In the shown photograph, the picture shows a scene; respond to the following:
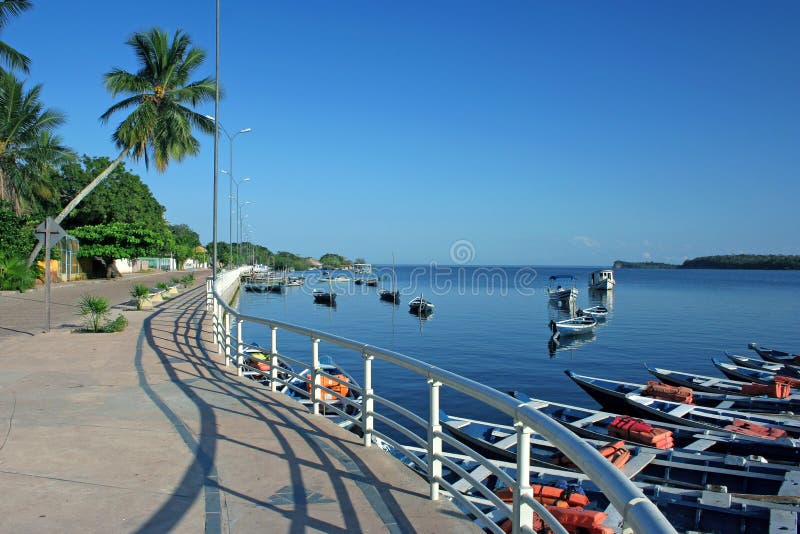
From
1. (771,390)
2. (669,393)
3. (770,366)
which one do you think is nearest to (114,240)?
(669,393)

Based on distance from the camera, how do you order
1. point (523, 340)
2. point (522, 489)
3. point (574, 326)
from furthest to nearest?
point (574, 326), point (523, 340), point (522, 489)

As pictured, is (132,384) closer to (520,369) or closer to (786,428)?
(786,428)

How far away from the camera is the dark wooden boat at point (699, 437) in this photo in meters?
11.9

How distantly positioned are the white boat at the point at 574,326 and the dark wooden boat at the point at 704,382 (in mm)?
16689

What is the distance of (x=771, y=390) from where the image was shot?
17188mm

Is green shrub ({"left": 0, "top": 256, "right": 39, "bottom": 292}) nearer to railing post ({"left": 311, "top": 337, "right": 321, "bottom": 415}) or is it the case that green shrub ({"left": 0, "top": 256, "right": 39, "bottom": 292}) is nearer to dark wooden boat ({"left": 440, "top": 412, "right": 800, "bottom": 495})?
dark wooden boat ({"left": 440, "top": 412, "right": 800, "bottom": 495})

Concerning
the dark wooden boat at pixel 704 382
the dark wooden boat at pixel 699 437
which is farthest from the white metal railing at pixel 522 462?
the dark wooden boat at pixel 704 382

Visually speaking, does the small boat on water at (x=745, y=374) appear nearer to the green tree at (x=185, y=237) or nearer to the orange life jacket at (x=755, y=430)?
the orange life jacket at (x=755, y=430)

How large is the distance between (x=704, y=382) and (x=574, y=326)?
19.0 meters

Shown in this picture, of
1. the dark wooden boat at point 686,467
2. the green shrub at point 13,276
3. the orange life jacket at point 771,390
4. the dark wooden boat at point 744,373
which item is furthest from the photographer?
the green shrub at point 13,276

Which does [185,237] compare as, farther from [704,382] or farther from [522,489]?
[522,489]

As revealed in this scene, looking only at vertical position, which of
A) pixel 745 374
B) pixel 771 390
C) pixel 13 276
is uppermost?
pixel 13 276

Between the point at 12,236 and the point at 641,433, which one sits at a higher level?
the point at 12,236

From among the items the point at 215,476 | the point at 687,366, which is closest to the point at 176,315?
the point at 215,476
